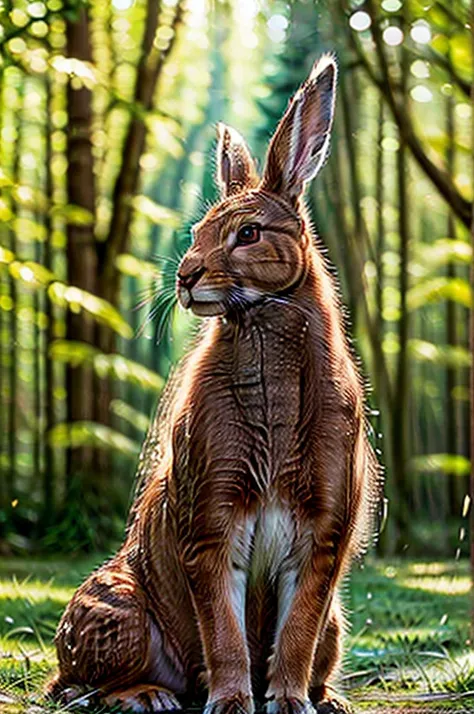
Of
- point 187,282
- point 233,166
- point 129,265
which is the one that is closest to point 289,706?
point 187,282

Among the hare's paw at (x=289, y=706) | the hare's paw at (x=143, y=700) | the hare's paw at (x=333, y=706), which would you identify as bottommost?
the hare's paw at (x=333, y=706)

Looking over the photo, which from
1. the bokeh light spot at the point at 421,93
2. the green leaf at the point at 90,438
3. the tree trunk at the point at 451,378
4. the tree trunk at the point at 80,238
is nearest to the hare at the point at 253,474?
the green leaf at the point at 90,438

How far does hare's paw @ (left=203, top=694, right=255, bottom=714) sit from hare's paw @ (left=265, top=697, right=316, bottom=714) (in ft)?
0.12

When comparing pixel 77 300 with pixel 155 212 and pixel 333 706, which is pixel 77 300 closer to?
pixel 333 706

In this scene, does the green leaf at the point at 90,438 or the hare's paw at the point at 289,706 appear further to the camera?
the green leaf at the point at 90,438

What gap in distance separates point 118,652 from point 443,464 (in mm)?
6292

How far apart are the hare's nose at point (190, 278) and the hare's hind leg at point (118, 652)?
63 cm

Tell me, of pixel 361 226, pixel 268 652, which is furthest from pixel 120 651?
pixel 361 226

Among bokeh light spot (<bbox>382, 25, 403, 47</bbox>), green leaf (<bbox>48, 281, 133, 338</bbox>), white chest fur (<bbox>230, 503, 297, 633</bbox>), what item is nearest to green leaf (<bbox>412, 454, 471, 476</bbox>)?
green leaf (<bbox>48, 281, 133, 338</bbox>)

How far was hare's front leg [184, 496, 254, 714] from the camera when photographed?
241 cm

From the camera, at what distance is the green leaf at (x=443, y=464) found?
27.9ft

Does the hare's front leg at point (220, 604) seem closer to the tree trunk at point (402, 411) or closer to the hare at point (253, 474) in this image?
the hare at point (253, 474)

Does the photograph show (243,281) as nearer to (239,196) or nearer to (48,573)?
(239,196)

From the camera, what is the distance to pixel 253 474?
95.3 inches
